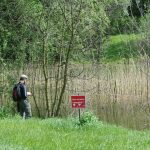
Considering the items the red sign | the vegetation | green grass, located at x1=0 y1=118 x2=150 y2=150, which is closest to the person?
the vegetation

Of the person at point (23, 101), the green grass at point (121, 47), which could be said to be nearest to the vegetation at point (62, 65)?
the person at point (23, 101)

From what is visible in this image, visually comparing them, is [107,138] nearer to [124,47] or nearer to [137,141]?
[137,141]

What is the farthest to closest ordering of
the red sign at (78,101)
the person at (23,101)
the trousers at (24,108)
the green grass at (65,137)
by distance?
the trousers at (24,108)
the person at (23,101)
the red sign at (78,101)
the green grass at (65,137)

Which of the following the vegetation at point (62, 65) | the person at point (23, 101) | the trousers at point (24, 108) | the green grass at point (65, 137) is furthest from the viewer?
the vegetation at point (62, 65)

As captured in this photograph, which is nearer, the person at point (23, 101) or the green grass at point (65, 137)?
the green grass at point (65, 137)

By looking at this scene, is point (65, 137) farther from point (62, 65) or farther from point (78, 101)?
point (62, 65)

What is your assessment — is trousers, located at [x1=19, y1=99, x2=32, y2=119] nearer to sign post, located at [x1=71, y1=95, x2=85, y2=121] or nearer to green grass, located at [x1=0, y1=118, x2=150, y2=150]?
green grass, located at [x1=0, y1=118, x2=150, y2=150]

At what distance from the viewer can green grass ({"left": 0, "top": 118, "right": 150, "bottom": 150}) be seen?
9180mm

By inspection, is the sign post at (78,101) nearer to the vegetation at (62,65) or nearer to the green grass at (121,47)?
the vegetation at (62,65)

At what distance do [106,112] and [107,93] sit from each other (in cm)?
75

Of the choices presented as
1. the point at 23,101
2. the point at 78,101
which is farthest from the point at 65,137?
the point at 23,101

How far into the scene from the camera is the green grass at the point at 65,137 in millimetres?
9180

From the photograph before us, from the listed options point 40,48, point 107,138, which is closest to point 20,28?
point 40,48

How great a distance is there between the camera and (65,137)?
33.5 feet
